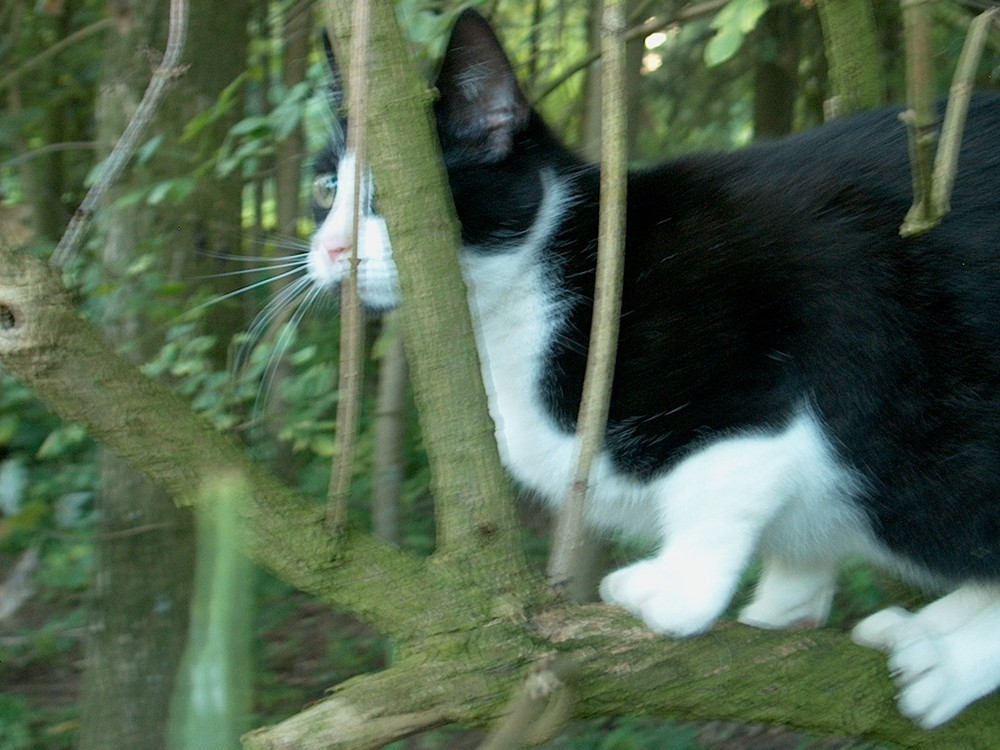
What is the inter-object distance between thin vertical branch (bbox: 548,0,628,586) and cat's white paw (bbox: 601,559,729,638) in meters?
0.16

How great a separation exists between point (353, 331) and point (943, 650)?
0.87m

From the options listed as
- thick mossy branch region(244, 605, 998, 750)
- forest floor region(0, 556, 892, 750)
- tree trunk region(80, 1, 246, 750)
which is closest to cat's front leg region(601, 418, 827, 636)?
thick mossy branch region(244, 605, 998, 750)

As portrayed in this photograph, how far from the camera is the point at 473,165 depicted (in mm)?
1675

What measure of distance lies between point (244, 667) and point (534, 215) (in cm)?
124

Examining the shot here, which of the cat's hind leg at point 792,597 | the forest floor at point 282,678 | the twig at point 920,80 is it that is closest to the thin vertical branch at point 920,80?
the twig at point 920,80

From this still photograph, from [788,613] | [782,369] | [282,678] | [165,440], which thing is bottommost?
[282,678]

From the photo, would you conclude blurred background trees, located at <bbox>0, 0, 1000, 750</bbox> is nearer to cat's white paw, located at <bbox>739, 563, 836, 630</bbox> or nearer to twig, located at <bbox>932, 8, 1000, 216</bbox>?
twig, located at <bbox>932, 8, 1000, 216</bbox>

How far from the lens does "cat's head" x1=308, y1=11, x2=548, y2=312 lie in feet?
5.12

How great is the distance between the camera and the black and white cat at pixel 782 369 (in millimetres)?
1373

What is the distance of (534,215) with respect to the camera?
170cm

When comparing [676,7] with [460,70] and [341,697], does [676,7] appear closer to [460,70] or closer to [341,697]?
[460,70]

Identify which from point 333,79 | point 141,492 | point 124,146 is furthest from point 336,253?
point 141,492

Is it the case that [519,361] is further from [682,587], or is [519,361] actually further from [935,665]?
[935,665]

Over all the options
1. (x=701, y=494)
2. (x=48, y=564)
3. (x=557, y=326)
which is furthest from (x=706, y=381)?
(x=48, y=564)
